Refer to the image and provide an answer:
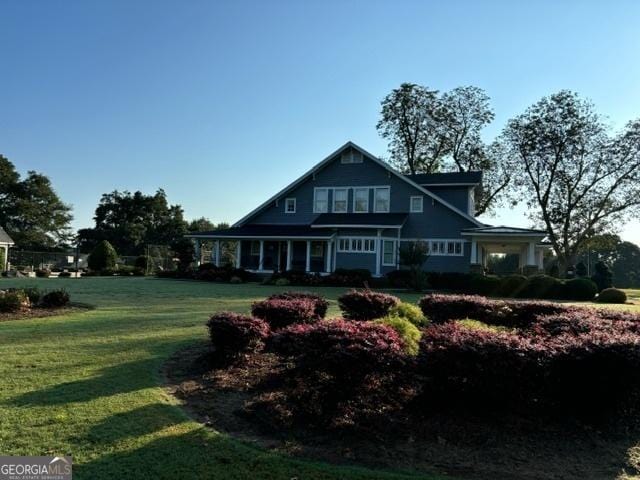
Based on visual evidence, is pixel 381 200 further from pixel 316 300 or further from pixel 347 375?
pixel 347 375

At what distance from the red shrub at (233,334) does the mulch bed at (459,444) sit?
140 cm

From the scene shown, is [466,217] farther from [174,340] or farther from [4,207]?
[4,207]

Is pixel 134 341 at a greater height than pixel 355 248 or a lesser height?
lesser

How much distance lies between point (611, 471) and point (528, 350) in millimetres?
1157

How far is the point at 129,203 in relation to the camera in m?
67.6

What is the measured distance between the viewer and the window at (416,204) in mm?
30938

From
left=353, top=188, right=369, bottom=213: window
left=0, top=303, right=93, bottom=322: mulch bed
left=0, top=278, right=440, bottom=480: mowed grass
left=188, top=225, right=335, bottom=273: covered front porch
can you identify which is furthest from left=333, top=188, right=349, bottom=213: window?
left=0, top=278, right=440, bottom=480: mowed grass

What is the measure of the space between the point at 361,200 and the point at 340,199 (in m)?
1.42

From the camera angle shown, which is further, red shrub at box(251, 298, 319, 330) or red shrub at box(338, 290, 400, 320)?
red shrub at box(338, 290, 400, 320)

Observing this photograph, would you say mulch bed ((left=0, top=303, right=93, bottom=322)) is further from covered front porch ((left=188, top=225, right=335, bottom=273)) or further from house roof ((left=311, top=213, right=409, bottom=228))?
house roof ((left=311, top=213, right=409, bottom=228))

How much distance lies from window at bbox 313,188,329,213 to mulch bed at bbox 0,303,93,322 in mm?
21356

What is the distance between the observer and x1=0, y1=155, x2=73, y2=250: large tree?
61781mm

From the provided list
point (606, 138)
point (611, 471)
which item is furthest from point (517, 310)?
point (606, 138)

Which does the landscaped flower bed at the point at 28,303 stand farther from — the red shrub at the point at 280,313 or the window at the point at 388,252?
the window at the point at 388,252
